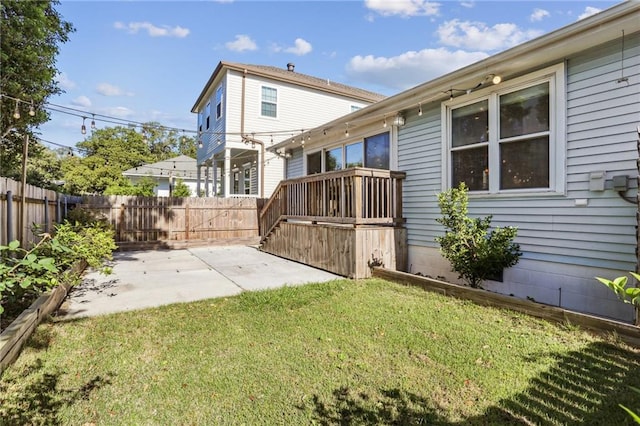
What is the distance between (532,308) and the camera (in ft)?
12.3

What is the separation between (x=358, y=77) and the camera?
15.5 meters

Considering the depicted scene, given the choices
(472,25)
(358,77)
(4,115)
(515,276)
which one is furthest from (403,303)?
(358,77)

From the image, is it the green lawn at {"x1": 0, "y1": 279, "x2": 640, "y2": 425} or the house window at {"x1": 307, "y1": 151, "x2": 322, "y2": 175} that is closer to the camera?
the green lawn at {"x1": 0, "y1": 279, "x2": 640, "y2": 425}

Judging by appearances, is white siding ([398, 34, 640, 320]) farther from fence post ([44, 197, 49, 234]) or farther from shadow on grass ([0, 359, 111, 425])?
fence post ([44, 197, 49, 234])

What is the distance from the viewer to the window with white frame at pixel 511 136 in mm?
4312

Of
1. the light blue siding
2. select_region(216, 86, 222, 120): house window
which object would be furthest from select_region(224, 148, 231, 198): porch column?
the light blue siding

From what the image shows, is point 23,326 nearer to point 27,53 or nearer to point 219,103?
point 27,53

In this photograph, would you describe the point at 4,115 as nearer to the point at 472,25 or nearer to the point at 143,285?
the point at 143,285

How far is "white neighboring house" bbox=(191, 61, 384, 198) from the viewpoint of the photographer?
41.4 feet

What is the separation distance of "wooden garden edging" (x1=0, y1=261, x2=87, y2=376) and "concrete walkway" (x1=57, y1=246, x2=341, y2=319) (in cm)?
21

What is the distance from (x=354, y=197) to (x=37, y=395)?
15.2ft

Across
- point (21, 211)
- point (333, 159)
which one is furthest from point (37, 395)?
point (333, 159)

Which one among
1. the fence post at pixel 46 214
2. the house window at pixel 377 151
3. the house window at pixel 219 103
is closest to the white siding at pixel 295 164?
the house window at pixel 377 151

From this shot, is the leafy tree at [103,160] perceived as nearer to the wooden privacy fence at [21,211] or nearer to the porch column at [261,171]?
the porch column at [261,171]
